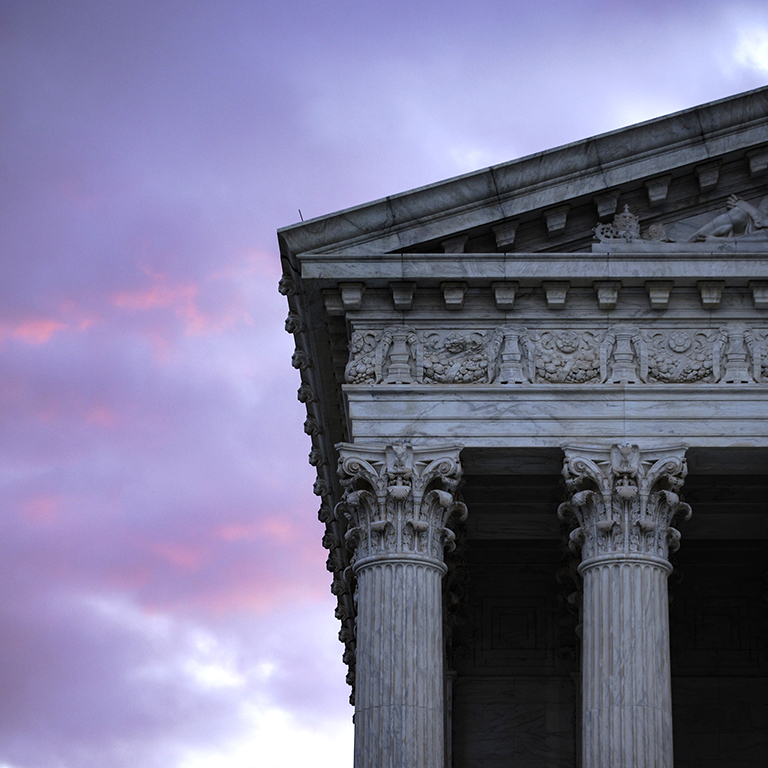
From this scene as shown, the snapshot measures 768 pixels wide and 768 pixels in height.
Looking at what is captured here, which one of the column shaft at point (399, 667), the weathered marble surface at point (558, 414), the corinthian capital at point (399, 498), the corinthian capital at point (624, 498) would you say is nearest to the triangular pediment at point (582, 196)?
the weathered marble surface at point (558, 414)

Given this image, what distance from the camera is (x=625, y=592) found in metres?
35.5

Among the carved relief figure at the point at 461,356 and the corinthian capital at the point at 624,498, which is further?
the carved relief figure at the point at 461,356

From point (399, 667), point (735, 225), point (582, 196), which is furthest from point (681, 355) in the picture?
point (399, 667)

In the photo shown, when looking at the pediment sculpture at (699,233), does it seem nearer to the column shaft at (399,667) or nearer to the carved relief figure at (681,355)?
the carved relief figure at (681,355)

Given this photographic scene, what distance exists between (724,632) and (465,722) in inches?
266

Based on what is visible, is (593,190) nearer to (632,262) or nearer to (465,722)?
(632,262)

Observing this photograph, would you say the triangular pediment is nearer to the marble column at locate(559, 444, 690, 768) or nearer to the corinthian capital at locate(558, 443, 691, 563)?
the corinthian capital at locate(558, 443, 691, 563)

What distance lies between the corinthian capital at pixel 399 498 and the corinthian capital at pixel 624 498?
8.00 ft

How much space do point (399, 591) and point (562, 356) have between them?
227 inches

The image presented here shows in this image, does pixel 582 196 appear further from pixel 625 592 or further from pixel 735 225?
pixel 625 592

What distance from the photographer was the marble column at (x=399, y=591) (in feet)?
114

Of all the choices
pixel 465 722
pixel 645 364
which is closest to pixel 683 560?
pixel 465 722

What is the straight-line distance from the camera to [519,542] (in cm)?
4594

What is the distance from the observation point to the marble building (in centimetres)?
3531
